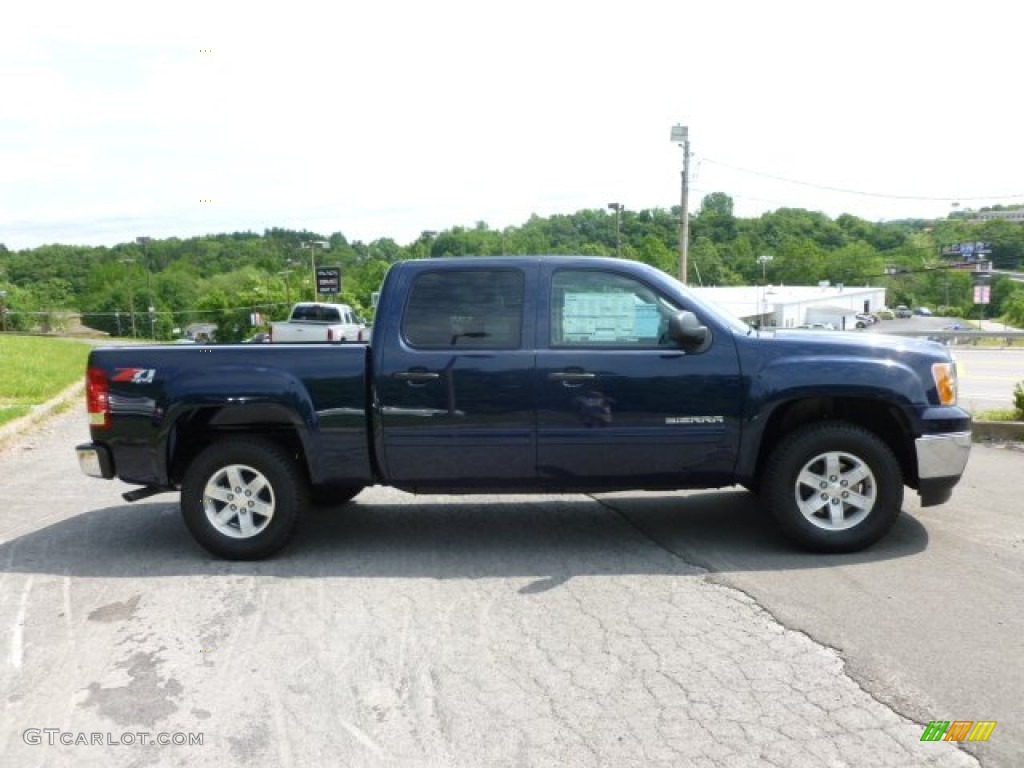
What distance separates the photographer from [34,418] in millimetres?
11922

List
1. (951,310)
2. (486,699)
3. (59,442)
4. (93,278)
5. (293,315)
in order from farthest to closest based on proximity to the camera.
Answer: (951,310) → (93,278) → (293,315) → (59,442) → (486,699)

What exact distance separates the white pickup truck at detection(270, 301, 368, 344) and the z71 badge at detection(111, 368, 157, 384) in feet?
58.9

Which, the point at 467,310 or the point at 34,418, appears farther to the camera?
the point at 34,418

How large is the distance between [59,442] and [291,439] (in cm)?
648

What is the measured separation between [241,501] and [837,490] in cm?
Answer: 375

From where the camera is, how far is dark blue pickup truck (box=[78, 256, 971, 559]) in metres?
5.20

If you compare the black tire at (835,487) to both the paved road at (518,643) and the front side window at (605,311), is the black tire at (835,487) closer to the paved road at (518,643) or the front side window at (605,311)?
the paved road at (518,643)

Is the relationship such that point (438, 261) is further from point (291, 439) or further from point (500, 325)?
point (291, 439)

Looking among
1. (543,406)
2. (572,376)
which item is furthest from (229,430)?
(572,376)

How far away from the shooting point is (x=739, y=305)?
1908 inches

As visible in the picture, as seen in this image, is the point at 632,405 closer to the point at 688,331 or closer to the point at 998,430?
the point at 688,331

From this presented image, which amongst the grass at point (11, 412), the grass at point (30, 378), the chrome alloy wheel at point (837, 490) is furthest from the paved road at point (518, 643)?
the grass at point (30, 378)

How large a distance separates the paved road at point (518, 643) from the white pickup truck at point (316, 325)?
18353 millimetres

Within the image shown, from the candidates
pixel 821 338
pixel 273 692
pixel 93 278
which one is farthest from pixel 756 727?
pixel 93 278
